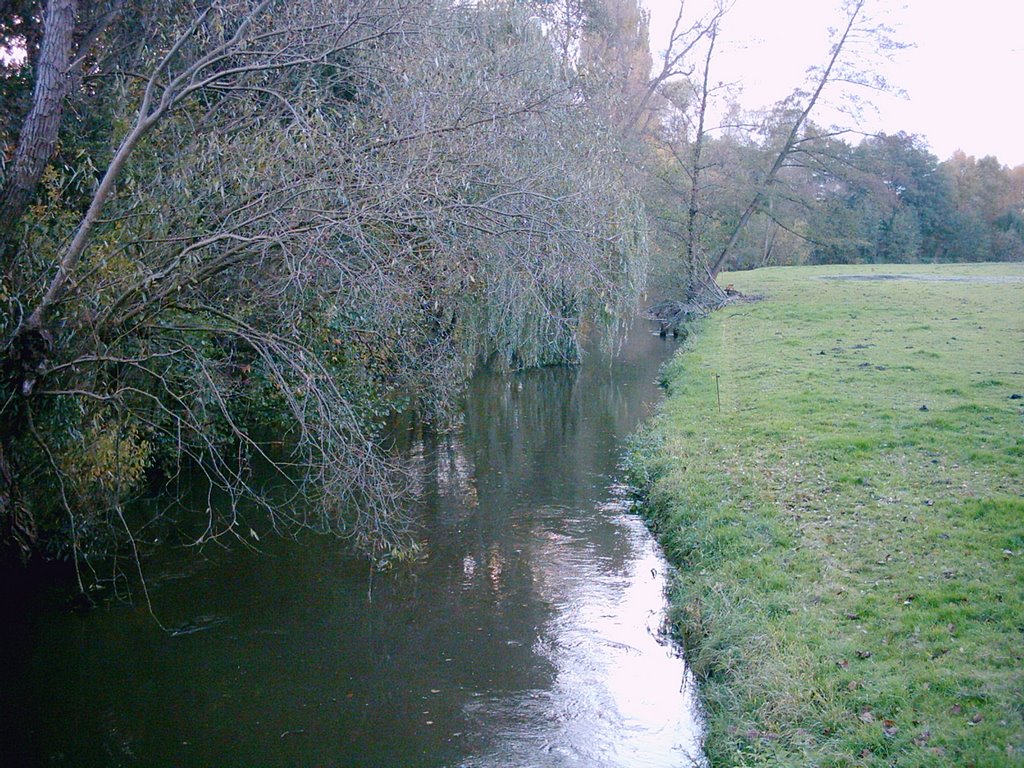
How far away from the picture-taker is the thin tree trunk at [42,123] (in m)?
7.13

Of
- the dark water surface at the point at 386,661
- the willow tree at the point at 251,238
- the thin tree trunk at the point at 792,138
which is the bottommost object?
the dark water surface at the point at 386,661

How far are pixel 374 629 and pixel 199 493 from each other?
5127mm

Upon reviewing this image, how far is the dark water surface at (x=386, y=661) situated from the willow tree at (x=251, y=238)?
3.29 ft

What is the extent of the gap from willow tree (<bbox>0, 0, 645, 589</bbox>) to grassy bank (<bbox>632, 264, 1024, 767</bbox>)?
3.15m

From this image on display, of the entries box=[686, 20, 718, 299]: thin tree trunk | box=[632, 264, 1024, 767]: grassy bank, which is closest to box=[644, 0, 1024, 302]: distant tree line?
box=[686, 20, 718, 299]: thin tree trunk

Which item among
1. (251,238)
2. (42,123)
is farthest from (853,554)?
(42,123)

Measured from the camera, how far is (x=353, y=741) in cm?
623

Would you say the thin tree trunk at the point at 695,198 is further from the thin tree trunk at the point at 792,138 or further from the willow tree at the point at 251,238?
the willow tree at the point at 251,238

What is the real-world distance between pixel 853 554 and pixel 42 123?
8.16 m

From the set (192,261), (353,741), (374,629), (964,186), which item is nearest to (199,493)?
(374,629)

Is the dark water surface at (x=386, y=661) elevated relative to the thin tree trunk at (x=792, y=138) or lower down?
lower down

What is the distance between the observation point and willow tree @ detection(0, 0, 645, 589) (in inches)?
272

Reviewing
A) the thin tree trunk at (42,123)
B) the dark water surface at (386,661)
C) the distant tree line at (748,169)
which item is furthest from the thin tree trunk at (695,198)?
the thin tree trunk at (42,123)

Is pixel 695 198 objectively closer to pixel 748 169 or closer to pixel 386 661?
pixel 748 169
